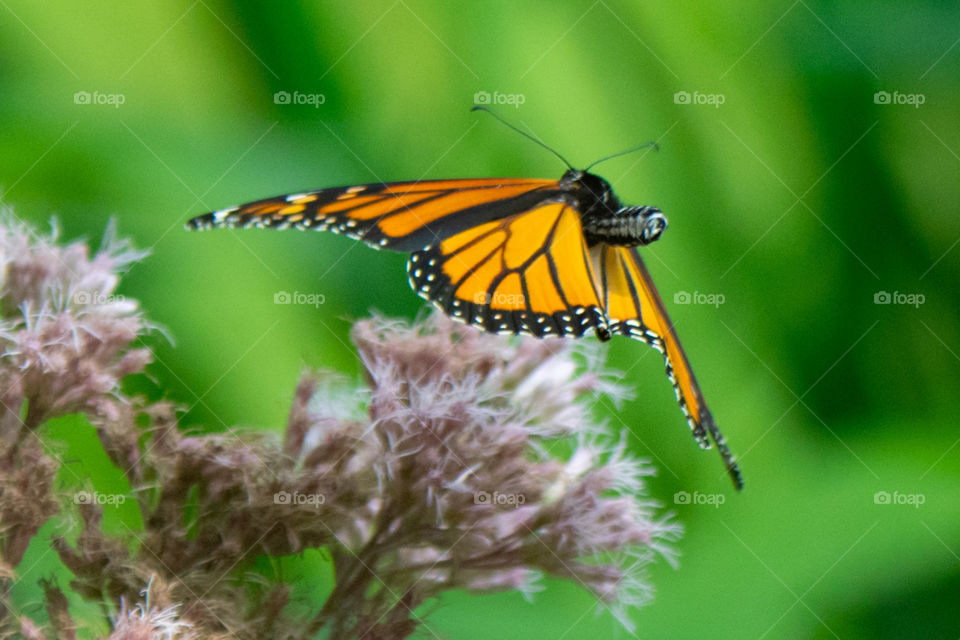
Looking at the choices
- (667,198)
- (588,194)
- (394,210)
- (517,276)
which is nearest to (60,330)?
(394,210)

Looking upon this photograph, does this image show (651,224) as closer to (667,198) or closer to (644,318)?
(644,318)

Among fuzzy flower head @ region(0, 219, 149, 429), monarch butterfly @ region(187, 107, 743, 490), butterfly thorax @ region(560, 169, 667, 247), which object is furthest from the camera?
butterfly thorax @ region(560, 169, 667, 247)

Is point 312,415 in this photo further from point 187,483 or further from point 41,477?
Result: point 41,477

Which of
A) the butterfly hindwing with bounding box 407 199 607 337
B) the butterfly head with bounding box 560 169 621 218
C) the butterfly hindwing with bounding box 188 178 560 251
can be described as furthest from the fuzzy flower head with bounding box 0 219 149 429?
the butterfly head with bounding box 560 169 621 218

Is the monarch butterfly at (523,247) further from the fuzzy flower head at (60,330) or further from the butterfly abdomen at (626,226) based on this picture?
the fuzzy flower head at (60,330)

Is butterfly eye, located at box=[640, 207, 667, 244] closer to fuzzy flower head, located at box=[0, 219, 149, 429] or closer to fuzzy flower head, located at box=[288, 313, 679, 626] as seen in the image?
fuzzy flower head, located at box=[288, 313, 679, 626]

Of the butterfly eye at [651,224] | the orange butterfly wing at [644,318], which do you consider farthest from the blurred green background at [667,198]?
the butterfly eye at [651,224]
